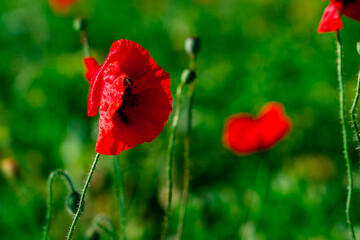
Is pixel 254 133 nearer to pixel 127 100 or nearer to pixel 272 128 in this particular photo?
pixel 272 128

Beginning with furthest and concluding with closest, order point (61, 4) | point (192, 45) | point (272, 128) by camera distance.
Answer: point (61, 4)
point (272, 128)
point (192, 45)

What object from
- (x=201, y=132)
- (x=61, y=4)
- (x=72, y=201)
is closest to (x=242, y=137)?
(x=201, y=132)

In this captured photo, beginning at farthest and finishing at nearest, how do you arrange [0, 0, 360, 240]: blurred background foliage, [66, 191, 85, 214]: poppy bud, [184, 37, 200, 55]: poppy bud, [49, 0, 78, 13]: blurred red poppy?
1. [49, 0, 78, 13]: blurred red poppy
2. [0, 0, 360, 240]: blurred background foliage
3. [184, 37, 200, 55]: poppy bud
4. [66, 191, 85, 214]: poppy bud

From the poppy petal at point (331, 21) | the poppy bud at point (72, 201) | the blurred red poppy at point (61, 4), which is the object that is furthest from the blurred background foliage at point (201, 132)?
the poppy petal at point (331, 21)

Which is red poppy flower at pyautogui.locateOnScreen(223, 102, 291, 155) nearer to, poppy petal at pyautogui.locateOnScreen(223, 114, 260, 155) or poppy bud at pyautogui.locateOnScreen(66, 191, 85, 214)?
poppy petal at pyautogui.locateOnScreen(223, 114, 260, 155)

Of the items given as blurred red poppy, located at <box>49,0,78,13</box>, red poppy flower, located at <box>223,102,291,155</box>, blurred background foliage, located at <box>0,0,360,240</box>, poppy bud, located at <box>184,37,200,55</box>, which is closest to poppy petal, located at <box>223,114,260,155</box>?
red poppy flower, located at <box>223,102,291,155</box>

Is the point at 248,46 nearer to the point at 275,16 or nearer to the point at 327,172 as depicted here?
the point at 275,16

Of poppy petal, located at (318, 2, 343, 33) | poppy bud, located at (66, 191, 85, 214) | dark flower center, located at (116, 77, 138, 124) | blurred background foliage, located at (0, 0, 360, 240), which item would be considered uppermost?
poppy petal, located at (318, 2, 343, 33)
